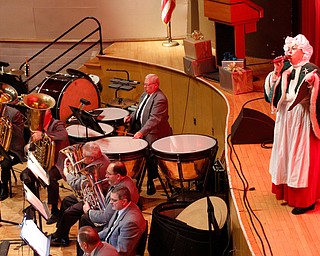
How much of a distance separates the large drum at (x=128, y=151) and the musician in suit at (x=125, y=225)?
62.4 inches

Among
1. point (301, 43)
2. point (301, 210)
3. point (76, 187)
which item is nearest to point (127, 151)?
point (76, 187)

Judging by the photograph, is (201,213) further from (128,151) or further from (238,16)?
(238,16)

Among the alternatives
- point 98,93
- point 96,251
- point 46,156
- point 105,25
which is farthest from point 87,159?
point 105,25

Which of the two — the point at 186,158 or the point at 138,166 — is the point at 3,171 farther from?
the point at 186,158

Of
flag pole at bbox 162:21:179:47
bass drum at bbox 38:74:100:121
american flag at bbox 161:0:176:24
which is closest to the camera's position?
bass drum at bbox 38:74:100:121

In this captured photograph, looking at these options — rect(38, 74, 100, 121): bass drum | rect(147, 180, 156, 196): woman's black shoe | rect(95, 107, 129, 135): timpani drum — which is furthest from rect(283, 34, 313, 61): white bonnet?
rect(38, 74, 100, 121): bass drum

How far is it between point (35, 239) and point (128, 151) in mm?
2400

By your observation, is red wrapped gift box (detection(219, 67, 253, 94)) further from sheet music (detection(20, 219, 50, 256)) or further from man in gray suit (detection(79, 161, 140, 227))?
sheet music (detection(20, 219, 50, 256))

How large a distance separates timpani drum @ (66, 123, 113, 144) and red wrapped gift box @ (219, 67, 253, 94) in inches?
58.8

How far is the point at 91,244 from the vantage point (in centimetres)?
567

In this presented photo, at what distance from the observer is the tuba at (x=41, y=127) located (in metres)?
7.71

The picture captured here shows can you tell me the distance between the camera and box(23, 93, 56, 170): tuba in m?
7.71

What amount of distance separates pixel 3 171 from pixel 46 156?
43.3 inches

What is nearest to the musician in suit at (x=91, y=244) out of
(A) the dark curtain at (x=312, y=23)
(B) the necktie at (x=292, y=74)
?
(B) the necktie at (x=292, y=74)
